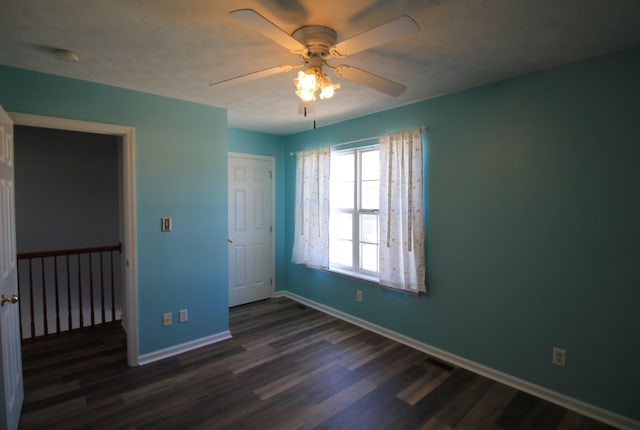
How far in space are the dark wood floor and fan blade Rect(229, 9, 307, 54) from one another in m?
2.26

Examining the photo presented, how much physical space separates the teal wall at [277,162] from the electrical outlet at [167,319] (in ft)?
6.30

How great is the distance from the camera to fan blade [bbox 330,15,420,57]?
1255 millimetres

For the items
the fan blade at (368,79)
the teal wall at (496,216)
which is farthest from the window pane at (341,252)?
the fan blade at (368,79)

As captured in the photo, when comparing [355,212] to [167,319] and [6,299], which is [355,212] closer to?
[167,319]

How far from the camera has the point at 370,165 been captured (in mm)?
3746

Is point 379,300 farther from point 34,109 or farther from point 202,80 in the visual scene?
point 34,109

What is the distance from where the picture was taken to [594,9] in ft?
5.23

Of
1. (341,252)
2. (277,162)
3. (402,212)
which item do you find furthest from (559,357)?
(277,162)

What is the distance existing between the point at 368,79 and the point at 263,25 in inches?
27.2

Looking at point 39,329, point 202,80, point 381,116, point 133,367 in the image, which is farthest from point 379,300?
point 39,329

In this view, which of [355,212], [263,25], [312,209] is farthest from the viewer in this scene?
[312,209]

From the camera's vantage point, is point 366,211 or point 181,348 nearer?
point 181,348

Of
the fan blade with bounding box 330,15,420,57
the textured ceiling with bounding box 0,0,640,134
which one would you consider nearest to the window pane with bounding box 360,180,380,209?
the textured ceiling with bounding box 0,0,640,134

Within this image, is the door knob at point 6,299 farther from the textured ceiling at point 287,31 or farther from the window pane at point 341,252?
the window pane at point 341,252
